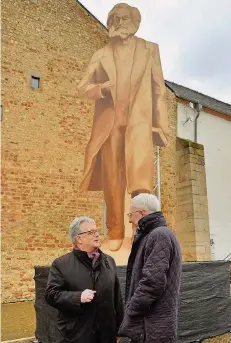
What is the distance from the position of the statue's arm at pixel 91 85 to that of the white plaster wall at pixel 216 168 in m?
3.53

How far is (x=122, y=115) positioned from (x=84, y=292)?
9168mm

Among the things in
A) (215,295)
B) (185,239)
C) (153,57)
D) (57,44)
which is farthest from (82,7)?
(215,295)

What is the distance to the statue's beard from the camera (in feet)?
39.4

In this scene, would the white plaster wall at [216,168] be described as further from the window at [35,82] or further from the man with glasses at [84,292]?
the man with glasses at [84,292]

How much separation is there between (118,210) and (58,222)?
1625mm

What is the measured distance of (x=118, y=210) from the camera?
1180 centimetres

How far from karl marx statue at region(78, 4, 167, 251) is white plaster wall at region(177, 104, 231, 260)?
2.96 meters

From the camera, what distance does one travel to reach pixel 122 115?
11.8 meters

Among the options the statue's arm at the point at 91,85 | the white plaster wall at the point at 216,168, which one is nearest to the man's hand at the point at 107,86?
the statue's arm at the point at 91,85

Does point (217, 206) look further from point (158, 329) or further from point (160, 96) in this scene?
point (158, 329)

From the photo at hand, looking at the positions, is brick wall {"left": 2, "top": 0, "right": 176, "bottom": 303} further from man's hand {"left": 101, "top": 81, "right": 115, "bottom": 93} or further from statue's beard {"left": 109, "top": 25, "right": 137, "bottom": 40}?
statue's beard {"left": 109, "top": 25, "right": 137, "bottom": 40}

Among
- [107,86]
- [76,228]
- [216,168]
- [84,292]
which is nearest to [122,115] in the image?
[107,86]

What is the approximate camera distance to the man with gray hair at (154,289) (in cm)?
285

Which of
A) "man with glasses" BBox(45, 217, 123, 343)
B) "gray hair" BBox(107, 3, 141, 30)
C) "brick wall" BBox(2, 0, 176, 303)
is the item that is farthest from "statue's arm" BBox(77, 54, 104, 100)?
"man with glasses" BBox(45, 217, 123, 343)
